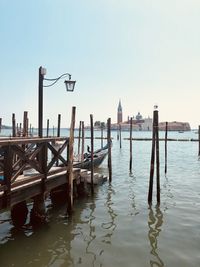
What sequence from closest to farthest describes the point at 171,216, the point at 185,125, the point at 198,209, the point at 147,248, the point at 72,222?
the point at 147,248 < the point at 72,222 < the point at 171,216 < the point at 198,209 < the point at 185,125

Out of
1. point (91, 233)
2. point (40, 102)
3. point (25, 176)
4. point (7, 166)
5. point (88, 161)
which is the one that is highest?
point (40, 102)

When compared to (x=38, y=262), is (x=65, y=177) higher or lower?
higher

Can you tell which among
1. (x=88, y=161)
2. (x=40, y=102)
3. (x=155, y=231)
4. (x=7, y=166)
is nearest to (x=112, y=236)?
(x=155, y=231)

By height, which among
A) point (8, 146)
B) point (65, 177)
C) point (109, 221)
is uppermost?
point (8, 146)

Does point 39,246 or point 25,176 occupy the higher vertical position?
point 25,176

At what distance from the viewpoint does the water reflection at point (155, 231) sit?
6008 millimetres

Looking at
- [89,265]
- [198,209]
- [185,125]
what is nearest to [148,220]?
[198,209]

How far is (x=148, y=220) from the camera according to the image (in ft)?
28.4

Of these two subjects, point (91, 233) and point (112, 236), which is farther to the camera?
point (91, 233)

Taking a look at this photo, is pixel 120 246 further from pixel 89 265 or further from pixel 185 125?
pixel 185 125

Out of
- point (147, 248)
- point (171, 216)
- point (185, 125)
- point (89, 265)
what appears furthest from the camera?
point (185, 125)

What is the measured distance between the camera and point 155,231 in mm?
7727

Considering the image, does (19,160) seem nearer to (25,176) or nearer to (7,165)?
(7,165)

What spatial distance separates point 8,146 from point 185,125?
577 feet
